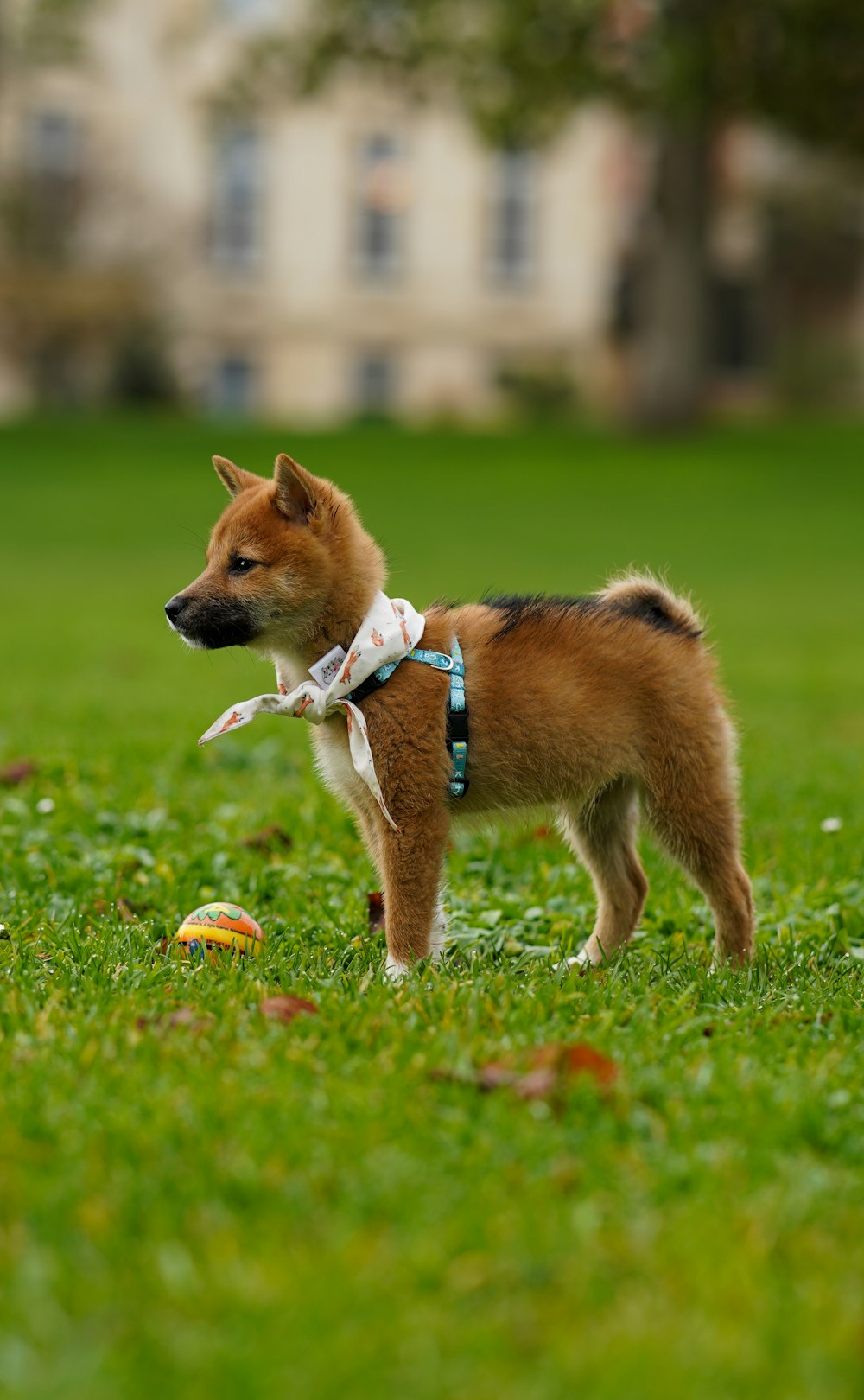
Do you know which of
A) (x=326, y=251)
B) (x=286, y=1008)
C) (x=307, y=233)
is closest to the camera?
(x=286, y=1008)

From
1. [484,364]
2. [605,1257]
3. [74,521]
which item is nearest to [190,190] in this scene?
[484,364]

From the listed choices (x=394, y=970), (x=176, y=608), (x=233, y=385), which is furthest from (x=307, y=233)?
(x=394, y=970)

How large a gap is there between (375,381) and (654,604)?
1606 inches

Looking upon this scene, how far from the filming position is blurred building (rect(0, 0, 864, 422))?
129 feet

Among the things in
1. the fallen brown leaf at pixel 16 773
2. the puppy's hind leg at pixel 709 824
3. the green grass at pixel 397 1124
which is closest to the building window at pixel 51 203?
the green grass at pixel 397 1124

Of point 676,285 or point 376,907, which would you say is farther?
point 676,285

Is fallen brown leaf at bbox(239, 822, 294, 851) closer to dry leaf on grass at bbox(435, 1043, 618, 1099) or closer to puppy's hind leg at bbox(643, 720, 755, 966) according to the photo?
puppy's hind leg at bbox(643, 720, 755, 966)

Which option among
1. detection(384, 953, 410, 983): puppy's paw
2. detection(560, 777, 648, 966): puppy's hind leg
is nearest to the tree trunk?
detection(560, 777, 648, 966): puppy's hind leg

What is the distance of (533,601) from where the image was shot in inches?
191

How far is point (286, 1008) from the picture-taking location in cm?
377

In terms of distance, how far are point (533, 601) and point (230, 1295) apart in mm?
2750

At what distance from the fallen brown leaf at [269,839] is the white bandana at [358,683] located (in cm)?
125

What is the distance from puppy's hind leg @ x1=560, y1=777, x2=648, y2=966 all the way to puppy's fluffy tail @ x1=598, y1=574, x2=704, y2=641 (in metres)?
0.49

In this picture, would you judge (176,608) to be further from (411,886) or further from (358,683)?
(411,886)
